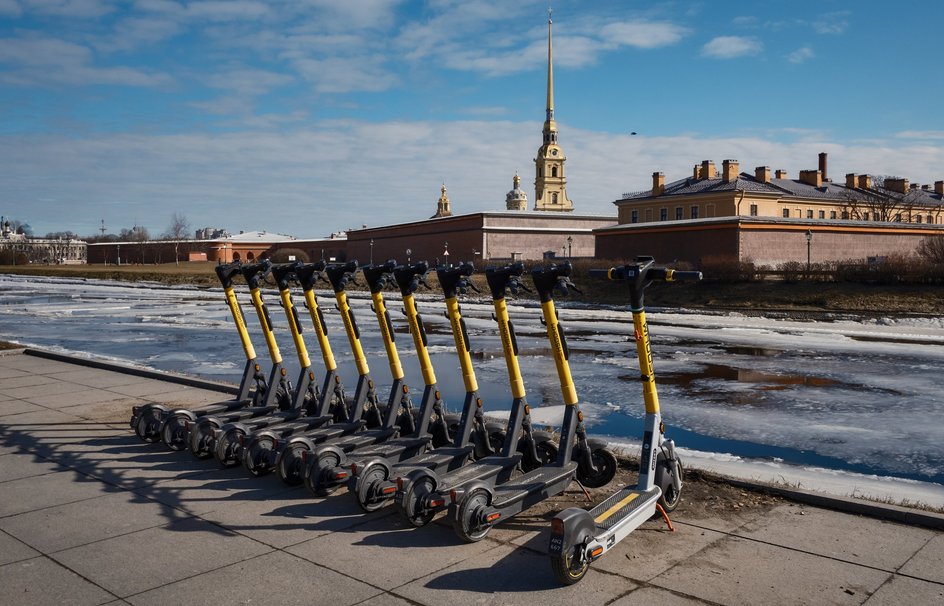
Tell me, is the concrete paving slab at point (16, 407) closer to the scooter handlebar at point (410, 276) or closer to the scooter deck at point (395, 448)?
the scooter deck at point (395, 448)

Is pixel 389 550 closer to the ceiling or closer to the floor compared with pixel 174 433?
closer to the floor

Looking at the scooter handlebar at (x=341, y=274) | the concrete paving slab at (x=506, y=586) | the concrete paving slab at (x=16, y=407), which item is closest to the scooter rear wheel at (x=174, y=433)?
the scooter handlebar at (x=341, y=274)

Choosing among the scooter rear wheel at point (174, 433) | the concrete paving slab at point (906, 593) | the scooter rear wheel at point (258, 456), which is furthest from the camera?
the scooter rear wheel at point (174, 433)

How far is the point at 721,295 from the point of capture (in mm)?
34125

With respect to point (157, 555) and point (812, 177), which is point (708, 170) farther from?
point (157, 555)

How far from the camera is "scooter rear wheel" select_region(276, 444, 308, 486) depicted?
21.4 feet

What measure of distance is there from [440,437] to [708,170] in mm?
63675

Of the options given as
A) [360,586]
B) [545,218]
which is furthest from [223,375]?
[545,218]

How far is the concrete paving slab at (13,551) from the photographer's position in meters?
5.11

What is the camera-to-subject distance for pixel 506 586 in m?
4.64

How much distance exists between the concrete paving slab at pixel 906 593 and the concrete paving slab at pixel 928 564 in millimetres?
111

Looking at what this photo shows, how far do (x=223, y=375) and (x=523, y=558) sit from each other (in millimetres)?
10195

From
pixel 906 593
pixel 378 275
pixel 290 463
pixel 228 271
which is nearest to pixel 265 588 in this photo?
→ pixel 290 463

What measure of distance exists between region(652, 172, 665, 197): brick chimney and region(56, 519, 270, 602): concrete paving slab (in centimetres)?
6411
